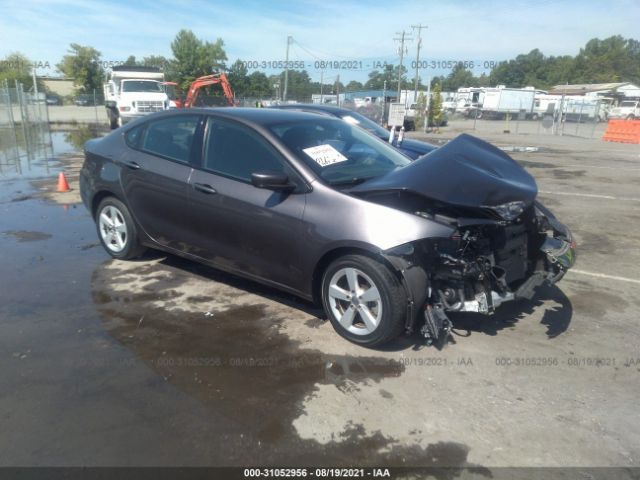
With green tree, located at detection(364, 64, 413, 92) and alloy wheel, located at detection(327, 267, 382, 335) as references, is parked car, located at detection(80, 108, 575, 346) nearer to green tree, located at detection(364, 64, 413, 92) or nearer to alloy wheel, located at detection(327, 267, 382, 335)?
alloy wheel, located at detection(327, 267, 382, 335)

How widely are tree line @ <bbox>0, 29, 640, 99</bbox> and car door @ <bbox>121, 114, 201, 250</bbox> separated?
26.7 metres

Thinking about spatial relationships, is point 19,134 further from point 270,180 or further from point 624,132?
point 624,132

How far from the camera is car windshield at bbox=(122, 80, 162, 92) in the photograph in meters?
28.3

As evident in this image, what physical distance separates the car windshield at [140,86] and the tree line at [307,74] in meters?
10.8

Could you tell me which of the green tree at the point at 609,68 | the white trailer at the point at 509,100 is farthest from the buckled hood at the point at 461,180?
the green tree at the point at 609,68

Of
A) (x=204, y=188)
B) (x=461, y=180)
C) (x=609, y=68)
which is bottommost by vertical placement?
(x=204, y=188)

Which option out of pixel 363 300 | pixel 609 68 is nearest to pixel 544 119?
pixel 363 300

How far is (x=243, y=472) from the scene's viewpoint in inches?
99.7

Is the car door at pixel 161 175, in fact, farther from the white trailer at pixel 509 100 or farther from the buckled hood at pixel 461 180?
the white trailer at pixel 509 100

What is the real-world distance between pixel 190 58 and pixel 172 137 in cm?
6502

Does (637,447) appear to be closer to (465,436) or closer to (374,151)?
(465,436)

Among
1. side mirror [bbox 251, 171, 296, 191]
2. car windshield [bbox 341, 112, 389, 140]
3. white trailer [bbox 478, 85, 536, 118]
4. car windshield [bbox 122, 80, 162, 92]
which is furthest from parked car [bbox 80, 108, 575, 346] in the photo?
white trailer [bbox 478, 85, 536, 118]

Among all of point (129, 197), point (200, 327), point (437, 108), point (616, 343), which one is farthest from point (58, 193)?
point (437, 108)

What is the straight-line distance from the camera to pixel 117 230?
5.41 meters
